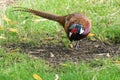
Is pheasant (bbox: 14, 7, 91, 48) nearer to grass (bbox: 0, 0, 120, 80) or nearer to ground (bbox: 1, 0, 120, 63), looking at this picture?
ground (bbox: 1, 0, 120, 63)

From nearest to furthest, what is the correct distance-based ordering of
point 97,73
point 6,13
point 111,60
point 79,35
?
point 97,73
point 111,60
point 79,35
point 6,13

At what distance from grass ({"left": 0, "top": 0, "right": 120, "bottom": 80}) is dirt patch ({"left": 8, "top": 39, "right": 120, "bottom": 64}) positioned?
0.48 feet

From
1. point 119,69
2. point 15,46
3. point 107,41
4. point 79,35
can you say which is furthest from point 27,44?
point 119,69

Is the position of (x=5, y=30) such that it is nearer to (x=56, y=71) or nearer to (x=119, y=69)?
(x=56, y=71)

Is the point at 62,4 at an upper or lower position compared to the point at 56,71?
upper

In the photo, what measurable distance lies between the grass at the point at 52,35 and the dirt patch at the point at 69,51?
0.14 meters

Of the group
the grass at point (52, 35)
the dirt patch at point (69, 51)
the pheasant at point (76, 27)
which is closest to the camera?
the grass at point (52, 35)

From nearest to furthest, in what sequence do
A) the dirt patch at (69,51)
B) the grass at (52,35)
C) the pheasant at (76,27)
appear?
the grass at (52,35)
the dirt patch at (69,51)
the pheasant at (76,27)

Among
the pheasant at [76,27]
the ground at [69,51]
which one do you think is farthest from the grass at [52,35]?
the pheasant at [76,27]

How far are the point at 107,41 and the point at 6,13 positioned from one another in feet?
6.14

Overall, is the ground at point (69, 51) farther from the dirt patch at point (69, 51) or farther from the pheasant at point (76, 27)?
the pheasant at point (76, 27)

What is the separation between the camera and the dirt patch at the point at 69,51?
5.73 m

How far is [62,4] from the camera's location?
24.9ft

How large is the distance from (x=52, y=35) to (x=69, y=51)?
557mm
